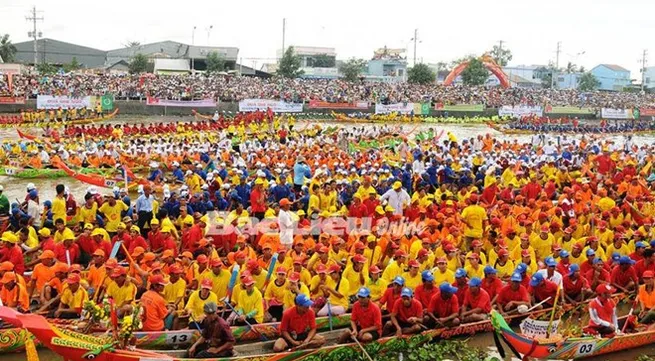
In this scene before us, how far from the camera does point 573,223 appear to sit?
35.0 feet

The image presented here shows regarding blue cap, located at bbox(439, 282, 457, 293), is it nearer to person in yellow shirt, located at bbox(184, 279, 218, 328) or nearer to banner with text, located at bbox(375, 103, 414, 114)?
person in yellow shirt, located at bbox(184, 279, 218, 328)

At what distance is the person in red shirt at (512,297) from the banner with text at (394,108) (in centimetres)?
3248

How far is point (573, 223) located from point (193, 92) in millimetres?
33718

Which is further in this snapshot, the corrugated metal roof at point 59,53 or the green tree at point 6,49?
the corrugated metal roof at point 59,53

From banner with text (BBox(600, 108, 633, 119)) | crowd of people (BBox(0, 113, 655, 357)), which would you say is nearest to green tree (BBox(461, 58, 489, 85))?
banner with text (BBox(600, 108, 633, 119))

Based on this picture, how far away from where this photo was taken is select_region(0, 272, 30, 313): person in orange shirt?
24.3 feet

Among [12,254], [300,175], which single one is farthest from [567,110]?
[12,254]

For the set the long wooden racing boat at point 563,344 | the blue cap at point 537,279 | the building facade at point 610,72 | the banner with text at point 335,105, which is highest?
the building facade at point 610,72

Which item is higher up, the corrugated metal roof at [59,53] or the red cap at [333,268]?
the corrugated metal roof at [59,53]

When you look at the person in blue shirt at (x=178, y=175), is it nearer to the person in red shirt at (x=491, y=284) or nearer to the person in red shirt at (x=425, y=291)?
the person in red shirt at (x=425, y=291)

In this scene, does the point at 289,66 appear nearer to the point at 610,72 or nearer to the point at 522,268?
the point at 522,268

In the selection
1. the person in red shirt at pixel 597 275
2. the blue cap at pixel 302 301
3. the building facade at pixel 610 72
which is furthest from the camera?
the building facade at pixel 610 72

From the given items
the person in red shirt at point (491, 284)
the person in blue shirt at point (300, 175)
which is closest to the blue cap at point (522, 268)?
the person in red shirt at point (491, 284)

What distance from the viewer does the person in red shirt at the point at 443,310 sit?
7.74m
